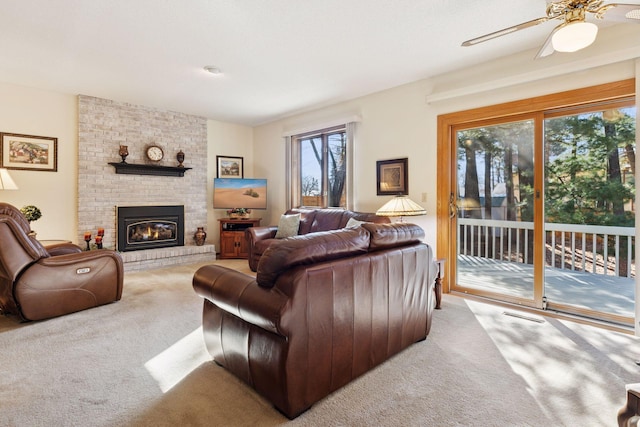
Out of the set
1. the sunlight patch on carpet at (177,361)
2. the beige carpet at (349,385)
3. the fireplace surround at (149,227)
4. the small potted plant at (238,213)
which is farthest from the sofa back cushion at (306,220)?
the sunlight patch on carpet at (177,361)

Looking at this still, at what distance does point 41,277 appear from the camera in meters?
2.77

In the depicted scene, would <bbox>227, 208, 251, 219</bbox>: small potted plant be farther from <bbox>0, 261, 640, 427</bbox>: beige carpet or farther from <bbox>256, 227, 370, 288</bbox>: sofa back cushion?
<bbox>256, 227, 370, 288</bbox>: sofa back cushion

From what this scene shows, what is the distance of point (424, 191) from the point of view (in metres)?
3.95

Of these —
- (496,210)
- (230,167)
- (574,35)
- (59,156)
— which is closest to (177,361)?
(574,35)

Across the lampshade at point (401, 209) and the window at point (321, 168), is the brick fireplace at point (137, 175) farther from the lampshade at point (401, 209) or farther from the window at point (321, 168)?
the lampshade at point (401, 209)

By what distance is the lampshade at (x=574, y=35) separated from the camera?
173 centimetres

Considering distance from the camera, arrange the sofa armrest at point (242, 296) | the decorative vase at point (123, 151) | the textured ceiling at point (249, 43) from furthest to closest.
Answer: the decorative vase at point (123, 151) < the textured ceiling at point (249, 43) < the sofa armrest at point (242, 296)

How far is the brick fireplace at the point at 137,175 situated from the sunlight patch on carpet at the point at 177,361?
3060 millimetres

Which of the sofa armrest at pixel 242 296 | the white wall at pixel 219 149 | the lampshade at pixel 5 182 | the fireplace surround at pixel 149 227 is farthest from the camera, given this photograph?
the white wall at pixel 219 149

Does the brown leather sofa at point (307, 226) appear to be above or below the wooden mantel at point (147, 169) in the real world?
below

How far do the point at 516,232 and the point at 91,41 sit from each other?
4.76 m

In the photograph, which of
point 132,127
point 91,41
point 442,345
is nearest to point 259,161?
point 132,127

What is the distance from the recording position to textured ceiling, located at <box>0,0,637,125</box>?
8.20ft

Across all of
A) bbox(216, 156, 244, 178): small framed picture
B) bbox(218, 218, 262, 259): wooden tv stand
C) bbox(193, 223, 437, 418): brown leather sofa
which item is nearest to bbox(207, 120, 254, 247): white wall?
bbox(216, 156, 244, 178): small framed picture
